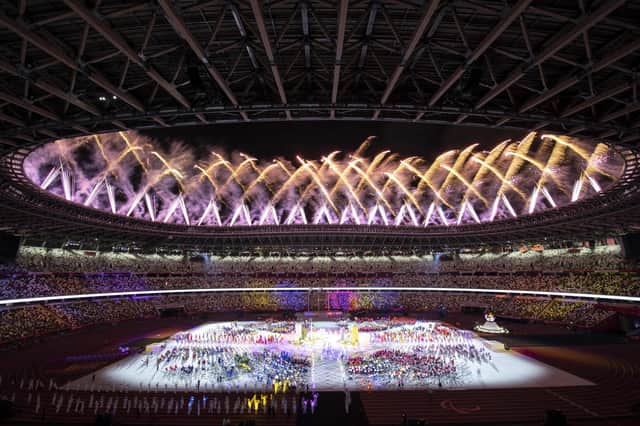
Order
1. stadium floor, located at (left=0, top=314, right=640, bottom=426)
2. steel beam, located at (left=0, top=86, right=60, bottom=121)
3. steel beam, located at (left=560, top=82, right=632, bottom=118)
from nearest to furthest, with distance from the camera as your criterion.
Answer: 1. steel beam, located at (left=560, top=82, right=632, bottom=118)
2. steel beam, located at (left=0, top=86, right=60, bottom=121)
3. stadium floor, located at (left=0, top=314, right=640, bottom=426)

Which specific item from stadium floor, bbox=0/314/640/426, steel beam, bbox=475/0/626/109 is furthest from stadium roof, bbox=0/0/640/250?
stadium floor, bbox=0/314/640/426

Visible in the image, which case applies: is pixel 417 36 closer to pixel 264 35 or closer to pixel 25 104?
pixel 264 35

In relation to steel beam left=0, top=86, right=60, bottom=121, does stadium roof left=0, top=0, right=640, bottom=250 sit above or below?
above

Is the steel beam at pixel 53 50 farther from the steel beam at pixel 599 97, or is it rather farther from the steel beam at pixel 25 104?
the steel beam at pixel 599 97

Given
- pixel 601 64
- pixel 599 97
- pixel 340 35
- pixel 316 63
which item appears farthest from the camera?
pixel 316 63

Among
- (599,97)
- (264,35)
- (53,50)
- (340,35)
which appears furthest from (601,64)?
(53,50)

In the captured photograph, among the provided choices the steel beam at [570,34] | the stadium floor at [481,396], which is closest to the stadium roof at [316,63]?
the steel beam at [570,34]

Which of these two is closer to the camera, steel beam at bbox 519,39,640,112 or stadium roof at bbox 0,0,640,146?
stadium roof at bbox 0,0,640,146

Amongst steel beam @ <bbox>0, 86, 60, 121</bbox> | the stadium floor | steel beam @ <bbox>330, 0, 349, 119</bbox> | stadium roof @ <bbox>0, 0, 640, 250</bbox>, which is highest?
stadium roof @ <bbox>0, 0, 640, 250</bbox>

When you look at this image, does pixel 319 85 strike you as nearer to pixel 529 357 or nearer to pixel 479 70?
pixel 479 70

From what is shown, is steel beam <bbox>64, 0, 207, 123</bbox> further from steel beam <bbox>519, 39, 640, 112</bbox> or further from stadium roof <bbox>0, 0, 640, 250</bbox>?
steel beam <bbox>519, 39, 640, 112</bbox>

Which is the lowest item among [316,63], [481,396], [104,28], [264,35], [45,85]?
[481,396]

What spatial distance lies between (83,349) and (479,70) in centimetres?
4211

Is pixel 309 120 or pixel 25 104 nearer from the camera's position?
pixel 25 104
